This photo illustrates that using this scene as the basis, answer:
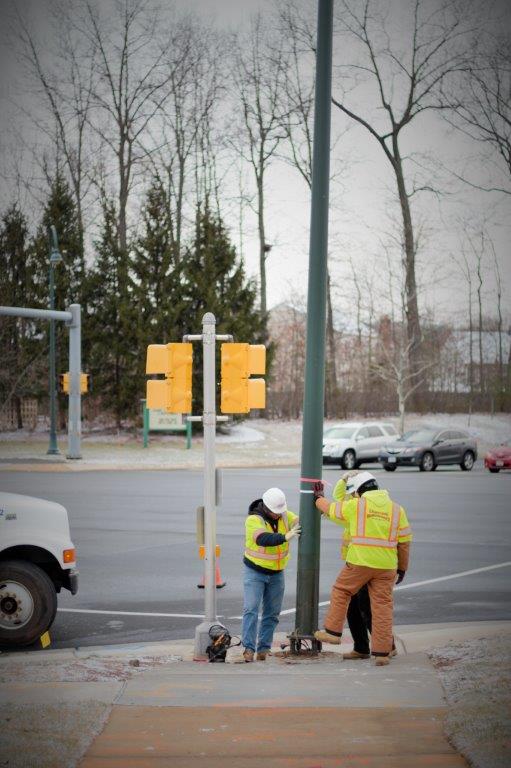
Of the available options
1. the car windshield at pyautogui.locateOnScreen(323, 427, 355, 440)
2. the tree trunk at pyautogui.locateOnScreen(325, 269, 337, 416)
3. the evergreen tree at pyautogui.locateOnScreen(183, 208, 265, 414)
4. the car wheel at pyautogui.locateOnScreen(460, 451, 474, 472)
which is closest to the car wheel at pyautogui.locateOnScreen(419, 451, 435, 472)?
the car wheel at pyautogui.locateOnScreen(460, 451, 474, 472)

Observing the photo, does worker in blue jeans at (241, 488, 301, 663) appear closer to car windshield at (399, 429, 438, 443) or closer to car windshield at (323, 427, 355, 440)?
car windshield at (399, 429, 438, 443)

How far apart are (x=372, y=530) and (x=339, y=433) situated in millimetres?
28357

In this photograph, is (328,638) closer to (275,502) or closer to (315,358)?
(275,502)

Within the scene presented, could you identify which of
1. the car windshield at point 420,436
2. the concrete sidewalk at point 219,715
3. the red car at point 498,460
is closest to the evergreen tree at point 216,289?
the car windshield at point 420,436

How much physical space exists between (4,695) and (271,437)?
41.6m

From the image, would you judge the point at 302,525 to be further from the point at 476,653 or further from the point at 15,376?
the point at 15,376

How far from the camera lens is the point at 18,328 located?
5291 centimetres

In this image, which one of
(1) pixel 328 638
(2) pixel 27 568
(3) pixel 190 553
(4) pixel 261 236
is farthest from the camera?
(4) pixel 261 236

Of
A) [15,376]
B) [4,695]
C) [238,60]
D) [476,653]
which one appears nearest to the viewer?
[4,695]

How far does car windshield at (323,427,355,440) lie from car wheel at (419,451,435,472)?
→ 2.89 metres

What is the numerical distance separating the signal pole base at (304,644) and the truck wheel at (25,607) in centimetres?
218

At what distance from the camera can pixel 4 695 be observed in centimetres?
627

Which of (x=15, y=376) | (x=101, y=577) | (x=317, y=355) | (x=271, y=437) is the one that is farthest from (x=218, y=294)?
(x=317, y=355)

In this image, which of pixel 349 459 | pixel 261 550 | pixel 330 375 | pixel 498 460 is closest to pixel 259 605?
pixel 261 550
